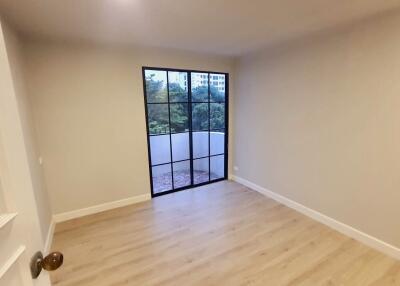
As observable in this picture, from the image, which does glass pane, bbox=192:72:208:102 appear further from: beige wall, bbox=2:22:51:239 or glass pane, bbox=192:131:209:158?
beige wall, bbox=2:22:51:239

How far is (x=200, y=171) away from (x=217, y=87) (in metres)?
1.58

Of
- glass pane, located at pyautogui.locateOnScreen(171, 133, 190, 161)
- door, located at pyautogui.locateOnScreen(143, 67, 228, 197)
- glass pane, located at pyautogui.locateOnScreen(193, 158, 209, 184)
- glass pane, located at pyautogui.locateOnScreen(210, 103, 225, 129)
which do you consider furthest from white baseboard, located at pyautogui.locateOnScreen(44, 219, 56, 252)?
glass pane, located at pyautogui.locateOnScreen(210, 103, 225, 129)

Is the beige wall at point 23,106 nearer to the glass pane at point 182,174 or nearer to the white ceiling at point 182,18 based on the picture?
the white ceiling at point 182,18

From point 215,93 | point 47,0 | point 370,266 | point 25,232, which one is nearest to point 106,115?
point 47,0

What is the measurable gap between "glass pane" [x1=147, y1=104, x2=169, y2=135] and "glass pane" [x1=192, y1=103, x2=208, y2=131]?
0.51 m

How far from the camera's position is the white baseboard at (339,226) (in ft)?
7.36

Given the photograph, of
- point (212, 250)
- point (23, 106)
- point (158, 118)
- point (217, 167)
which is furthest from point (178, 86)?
point (212, 250)

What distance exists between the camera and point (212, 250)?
2322 mm

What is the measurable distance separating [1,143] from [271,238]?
2566 millimetres

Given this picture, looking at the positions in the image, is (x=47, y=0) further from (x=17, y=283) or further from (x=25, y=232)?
(x=17, y=283)

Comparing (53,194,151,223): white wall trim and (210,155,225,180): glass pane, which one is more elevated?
(210,155,225,180): glass pane

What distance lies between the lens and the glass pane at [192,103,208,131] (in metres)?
3.84

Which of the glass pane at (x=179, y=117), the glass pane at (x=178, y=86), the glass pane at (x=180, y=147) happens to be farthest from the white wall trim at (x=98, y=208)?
the glass pane at (x=178, y=86)

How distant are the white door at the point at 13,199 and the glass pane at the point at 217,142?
11.5ft
